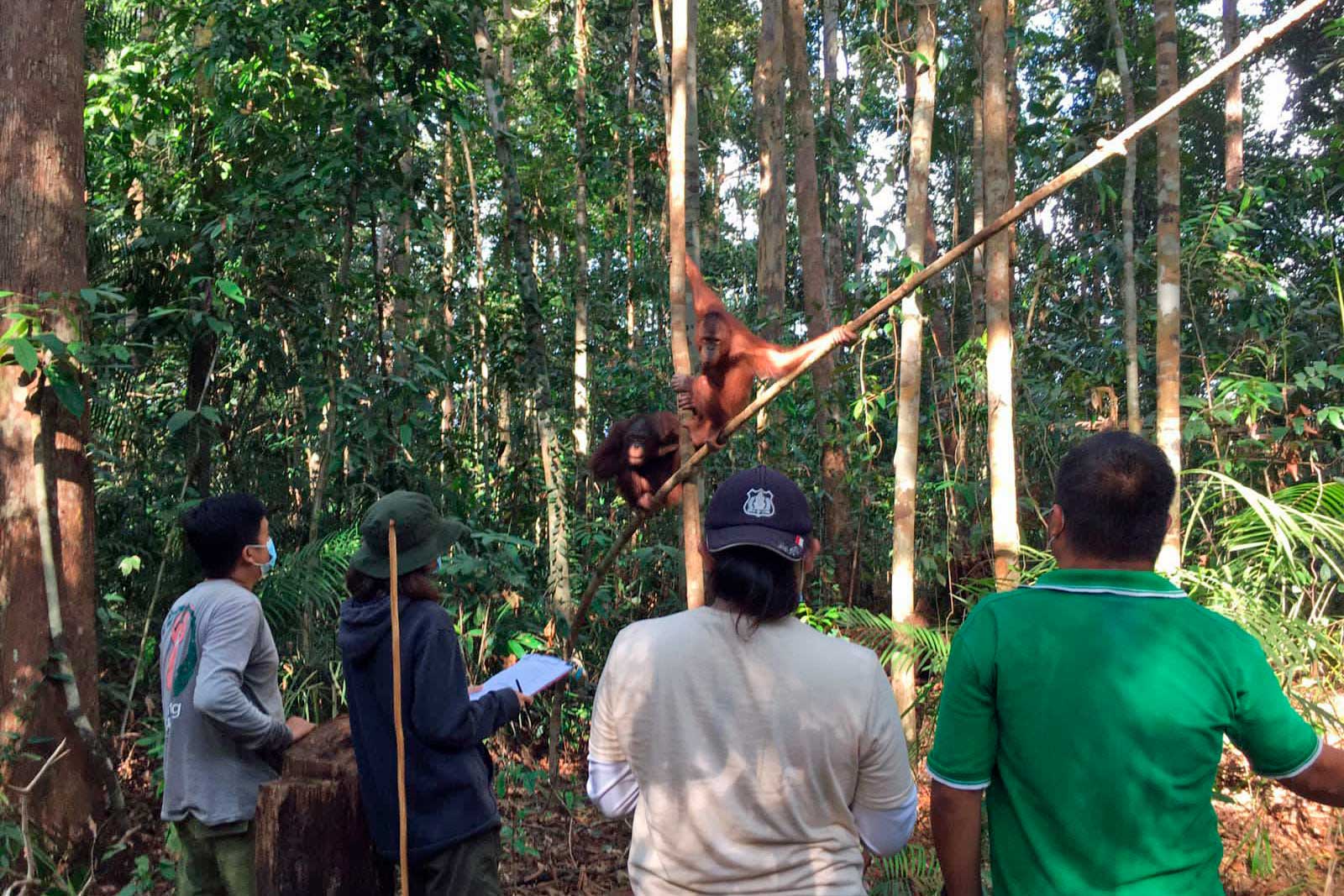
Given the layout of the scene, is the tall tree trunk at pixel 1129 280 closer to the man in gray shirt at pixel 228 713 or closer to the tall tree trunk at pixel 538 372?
the tall tree trunk at pixel 538 372

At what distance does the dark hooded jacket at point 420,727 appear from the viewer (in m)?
2.42

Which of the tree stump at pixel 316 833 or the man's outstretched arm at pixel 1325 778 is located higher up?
the man's outstretched arm at pixel 1325 778

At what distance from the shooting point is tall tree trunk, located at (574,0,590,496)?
23.9 feet

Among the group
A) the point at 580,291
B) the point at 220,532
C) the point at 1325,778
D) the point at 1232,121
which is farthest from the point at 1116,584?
the point at 1232,121

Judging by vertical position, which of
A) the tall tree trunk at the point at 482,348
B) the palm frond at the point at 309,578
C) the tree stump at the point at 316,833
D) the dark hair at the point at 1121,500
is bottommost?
the tree stump at the point at 316,833

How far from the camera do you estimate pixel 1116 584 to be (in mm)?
1722

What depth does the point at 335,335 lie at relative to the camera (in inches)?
236

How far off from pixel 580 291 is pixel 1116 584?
6.30 m

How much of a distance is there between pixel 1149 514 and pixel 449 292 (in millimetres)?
6163

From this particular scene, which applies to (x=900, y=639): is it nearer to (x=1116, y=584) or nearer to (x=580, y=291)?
(x=1116, y=584)

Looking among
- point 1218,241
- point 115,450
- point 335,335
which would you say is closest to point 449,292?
point 335,335

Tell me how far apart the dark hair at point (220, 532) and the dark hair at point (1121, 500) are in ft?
7.00

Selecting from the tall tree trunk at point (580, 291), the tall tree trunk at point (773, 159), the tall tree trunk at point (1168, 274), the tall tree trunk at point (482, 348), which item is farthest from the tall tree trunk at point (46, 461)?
the tall tree trunk at point (773, 159)

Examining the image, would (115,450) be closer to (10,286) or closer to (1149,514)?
(10,286)
